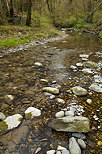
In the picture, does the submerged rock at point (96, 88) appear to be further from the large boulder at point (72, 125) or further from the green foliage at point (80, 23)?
the green foliage at point (80, 23)

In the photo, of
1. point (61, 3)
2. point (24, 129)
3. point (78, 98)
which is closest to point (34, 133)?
point (24, 129)

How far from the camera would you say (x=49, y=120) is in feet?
6.27

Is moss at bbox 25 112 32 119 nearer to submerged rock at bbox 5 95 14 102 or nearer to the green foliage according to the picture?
submerged rock at bbox 5 95 14 102

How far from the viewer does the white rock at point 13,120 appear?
174 cm

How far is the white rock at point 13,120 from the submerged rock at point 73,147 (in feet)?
2.73

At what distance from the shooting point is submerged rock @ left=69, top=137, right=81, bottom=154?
136cm

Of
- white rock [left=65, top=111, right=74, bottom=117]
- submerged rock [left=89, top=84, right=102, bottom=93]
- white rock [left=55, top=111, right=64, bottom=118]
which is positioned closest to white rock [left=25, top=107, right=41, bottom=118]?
white rock [left=55, top=111, right=64, bottom=118]

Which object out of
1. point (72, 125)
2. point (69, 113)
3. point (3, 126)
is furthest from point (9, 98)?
point (72, 125)

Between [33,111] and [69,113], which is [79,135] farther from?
[33,111]

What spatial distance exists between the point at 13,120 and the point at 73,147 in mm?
971

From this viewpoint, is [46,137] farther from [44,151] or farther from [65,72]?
[65,72]

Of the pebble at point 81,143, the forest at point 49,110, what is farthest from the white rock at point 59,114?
the pebble at point 81,143

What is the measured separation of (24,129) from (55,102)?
0.83 metres

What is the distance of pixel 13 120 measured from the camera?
1824 millimetres
